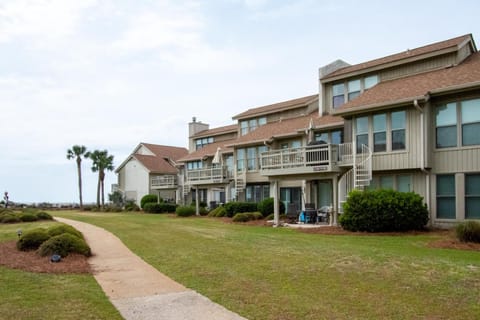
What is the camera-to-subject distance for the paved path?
601 cm

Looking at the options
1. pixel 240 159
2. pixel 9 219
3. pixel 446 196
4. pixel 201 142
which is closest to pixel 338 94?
pixel 446 196

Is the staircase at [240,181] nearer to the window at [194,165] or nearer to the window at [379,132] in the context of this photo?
the window at [194,165]

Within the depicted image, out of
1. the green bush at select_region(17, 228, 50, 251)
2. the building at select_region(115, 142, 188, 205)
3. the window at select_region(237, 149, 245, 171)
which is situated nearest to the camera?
the green bush at select_region(17, 228, 50, 251)

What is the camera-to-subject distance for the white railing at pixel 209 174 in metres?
30.7

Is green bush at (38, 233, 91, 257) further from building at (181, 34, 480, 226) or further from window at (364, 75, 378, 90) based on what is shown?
window at (364, 75, 378, 90)

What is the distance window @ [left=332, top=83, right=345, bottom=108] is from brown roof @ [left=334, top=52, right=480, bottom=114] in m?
2.98

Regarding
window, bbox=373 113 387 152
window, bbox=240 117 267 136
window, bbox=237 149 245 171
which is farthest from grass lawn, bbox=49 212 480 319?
window, bbox=240 117 267 136

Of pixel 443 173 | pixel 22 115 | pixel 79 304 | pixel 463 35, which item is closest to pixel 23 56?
pixel 22 115

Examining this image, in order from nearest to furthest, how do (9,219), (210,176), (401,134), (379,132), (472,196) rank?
(472,196) → (401,134) → (379,132) → (9,219) → (210,176)

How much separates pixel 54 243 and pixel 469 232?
38.1 ft

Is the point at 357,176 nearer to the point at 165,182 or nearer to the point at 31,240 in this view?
the point at 31,240

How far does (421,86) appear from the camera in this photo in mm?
17219

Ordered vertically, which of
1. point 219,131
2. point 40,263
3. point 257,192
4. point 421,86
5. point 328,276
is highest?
point 219,131

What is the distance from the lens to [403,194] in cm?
1574
